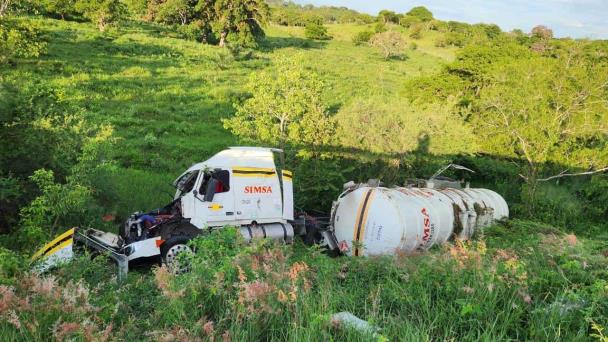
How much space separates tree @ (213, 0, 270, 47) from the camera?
49.2 metres

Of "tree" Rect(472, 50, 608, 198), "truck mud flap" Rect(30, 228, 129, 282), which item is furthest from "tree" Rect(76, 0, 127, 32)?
"truck mud flap" Rect(30, 228, 129, 282)

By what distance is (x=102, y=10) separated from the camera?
143ft

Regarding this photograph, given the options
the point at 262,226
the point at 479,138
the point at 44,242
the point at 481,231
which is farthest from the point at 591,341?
the point at 479,138

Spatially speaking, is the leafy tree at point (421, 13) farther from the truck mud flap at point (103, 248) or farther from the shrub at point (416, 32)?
the truck mud flap at point (103, 248)

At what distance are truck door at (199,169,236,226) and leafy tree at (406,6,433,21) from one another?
4359 inches

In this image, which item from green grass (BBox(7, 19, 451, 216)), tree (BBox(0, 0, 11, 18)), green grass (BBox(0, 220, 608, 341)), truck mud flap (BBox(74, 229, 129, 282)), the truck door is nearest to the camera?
green grass (BBox(0, 220, 608, 341))

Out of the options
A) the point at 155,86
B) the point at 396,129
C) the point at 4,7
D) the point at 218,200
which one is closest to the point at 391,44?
the point at 155,86

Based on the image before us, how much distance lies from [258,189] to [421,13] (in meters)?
118

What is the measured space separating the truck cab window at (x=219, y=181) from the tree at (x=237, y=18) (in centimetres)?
3967

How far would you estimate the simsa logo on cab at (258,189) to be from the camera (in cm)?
1274

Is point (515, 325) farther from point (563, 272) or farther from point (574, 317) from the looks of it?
point (563, 272)

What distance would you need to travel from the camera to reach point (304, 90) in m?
19.2

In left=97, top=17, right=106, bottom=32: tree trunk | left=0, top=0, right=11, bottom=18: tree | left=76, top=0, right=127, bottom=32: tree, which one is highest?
left=76, top=0, right=127, bottom=32: tree

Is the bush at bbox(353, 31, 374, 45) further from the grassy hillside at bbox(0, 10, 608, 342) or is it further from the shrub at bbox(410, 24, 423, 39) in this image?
the grassy hillside at bbox(0, 10, 608, 342)
